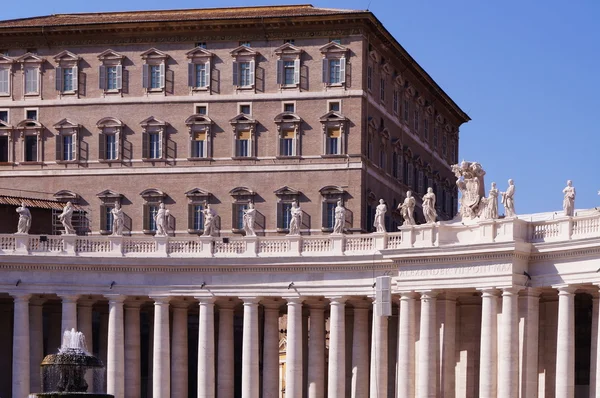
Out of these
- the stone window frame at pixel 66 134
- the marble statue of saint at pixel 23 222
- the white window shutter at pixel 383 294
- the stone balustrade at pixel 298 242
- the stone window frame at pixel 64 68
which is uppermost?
the stone window frame at pixel 64 68

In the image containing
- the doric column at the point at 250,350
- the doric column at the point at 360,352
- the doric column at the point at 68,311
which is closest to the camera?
the doric column at the point at 250,350

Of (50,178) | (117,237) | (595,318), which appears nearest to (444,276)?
(595,318)

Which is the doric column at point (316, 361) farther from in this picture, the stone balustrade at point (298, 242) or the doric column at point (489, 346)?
the doric column at point (489, 346)

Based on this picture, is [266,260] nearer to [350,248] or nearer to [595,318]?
[350,248]

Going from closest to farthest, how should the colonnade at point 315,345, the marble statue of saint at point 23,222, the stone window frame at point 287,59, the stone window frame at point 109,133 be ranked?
the colonnade at point 315,345, the marble statue of saint at point 23,222, the stone window frame at point 287,59, the stone window frame at point 109,133

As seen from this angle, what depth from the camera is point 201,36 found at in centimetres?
12706

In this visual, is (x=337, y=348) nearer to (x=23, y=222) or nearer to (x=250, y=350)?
(x=250, y=350)

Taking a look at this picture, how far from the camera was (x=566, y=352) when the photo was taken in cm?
9106

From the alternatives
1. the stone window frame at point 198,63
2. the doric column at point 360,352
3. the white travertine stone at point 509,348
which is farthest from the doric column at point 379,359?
the stone window frame at point 198,63

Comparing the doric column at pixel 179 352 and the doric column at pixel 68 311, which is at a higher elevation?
the doric column at pixel 68 311

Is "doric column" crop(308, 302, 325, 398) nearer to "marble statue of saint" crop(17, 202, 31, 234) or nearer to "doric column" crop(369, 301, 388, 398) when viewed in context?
"doric column" crop(369, 301, 388, 398)

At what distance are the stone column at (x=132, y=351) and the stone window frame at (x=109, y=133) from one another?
2158cm

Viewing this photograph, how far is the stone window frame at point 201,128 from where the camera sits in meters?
127

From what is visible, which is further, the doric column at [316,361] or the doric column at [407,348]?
the doric column at [316,361]
